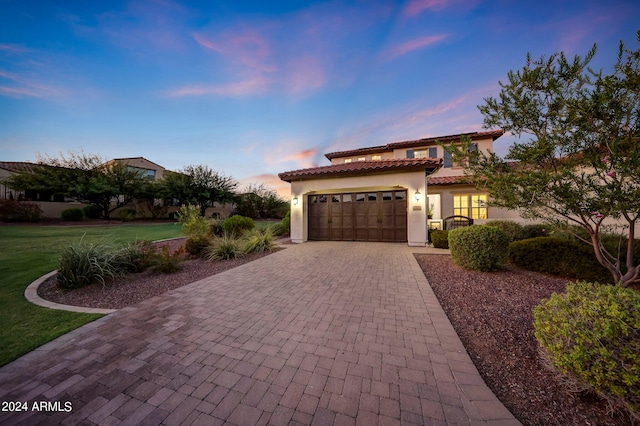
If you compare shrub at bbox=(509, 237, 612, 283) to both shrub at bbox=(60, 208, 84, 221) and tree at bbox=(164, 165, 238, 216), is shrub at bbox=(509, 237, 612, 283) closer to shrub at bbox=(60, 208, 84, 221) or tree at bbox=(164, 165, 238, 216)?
tree at bbox=(164, 165, 238, 216)

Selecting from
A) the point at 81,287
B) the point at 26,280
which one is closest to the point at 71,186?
the point at 26,280

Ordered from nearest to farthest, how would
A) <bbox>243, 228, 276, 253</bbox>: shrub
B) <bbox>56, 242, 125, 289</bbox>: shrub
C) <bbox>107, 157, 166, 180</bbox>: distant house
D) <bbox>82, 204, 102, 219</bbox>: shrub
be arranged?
1. <bbox>56, 242, 125, 289</bbox>: shrub
2. <bbox>243, 228, 276, 253</bbox>: shrub
3. <bbox>82, 204, 102, 219</bbox>: shrub
4. <bbox>107, 157, 166, 180</bbox>: distant house

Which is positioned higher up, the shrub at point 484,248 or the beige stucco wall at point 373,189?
the beige stucco wall at point 373,189

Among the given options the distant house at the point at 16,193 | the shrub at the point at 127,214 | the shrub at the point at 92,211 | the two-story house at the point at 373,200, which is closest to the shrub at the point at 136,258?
the two-story house at the point at 373,200

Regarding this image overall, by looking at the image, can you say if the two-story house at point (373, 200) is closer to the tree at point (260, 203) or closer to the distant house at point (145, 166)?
the tree at point (260, 203)

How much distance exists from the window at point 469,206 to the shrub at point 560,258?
845 cm

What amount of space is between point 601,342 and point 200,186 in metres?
29.5

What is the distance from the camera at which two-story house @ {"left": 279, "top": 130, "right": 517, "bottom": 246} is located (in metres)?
10.2

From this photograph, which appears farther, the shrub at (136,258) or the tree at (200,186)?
the tree at (200,186)

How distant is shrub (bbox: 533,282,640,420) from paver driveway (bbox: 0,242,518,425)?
0.73 metres

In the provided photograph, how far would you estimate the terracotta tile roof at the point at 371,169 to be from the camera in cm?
984

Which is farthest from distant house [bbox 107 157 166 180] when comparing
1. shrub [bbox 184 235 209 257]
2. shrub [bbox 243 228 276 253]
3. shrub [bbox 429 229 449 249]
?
shrub [bbox 429 229 449 249]

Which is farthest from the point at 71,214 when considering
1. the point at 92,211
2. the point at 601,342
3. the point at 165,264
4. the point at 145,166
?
the point at 601,342

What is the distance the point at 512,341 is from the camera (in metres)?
2.88
